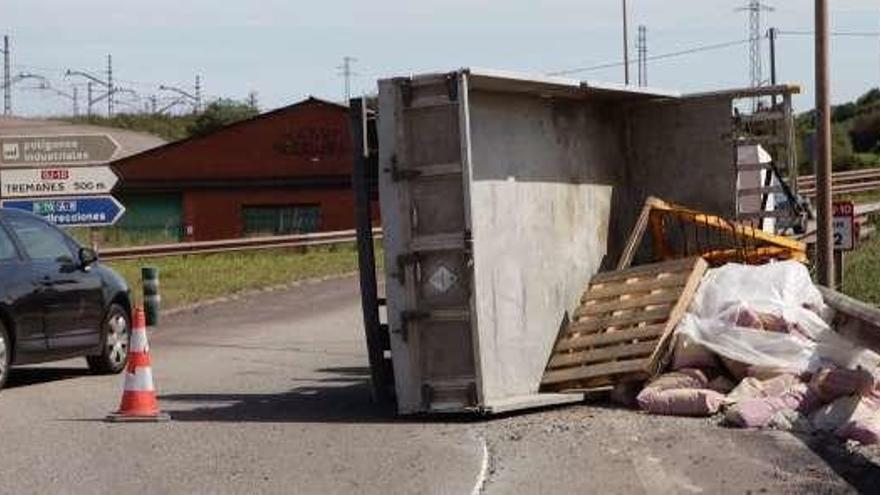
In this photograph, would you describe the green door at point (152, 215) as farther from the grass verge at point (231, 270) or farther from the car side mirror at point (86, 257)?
the car side mirror at point (86, 257)

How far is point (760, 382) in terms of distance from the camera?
9938 mm

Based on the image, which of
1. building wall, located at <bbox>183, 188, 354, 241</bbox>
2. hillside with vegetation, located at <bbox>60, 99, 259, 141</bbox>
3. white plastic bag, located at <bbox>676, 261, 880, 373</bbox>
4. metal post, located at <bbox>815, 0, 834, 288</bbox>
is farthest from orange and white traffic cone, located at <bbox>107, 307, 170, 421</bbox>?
hillside with vegetation, located at <bbox>60, 99, 259, 141</bbox>

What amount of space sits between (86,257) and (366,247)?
13.2 ft

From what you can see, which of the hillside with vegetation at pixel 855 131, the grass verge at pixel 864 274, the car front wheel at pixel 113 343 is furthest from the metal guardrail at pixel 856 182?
the car front wheel at pixel 113 343

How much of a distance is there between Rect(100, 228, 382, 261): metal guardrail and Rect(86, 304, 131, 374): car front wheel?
743 inches

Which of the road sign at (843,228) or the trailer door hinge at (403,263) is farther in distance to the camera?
the road sign at (843,228)

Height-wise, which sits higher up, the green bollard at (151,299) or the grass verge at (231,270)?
the green bollard at (151,299)

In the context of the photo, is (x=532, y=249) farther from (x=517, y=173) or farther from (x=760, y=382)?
(x=760, y=382)

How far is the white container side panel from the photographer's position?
403 inches

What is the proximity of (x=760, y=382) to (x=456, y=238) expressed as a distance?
2524mm

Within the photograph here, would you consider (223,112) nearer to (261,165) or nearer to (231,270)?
(261,165)

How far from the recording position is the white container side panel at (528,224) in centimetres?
1024

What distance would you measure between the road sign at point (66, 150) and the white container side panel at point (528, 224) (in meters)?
10.4

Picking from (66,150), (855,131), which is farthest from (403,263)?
(855,131)
